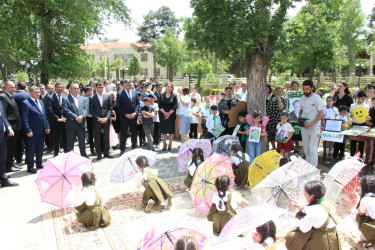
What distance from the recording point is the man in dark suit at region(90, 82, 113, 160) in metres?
7.96

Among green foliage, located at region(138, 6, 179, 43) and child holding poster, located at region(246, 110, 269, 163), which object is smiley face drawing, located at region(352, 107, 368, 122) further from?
green foliage, located at region(138, 6, 179, 43)

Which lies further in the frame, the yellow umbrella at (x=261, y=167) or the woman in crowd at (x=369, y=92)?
the woman in crowd at (x=369, y=92)

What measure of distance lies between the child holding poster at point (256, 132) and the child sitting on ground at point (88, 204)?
3569 millimetres

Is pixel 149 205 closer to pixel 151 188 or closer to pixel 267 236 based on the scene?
pixel 151 188

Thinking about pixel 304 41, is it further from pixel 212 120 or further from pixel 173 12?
pixel 173 12

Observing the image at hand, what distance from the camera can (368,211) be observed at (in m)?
3.64

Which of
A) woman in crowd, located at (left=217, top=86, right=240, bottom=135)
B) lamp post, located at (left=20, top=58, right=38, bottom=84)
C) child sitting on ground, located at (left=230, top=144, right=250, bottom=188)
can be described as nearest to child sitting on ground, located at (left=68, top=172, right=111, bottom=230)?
child sitting on ground, located at (left=230, top=144, right=250, bottom=188)

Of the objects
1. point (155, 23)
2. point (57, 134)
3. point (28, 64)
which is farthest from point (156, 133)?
point (155, 23)

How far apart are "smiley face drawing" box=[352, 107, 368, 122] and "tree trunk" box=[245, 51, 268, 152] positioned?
2113mm

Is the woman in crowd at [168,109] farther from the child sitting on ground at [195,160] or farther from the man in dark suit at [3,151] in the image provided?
the man in dark suit at [3,151]

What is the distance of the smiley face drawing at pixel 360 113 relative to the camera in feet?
23.9

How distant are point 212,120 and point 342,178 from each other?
4.12m

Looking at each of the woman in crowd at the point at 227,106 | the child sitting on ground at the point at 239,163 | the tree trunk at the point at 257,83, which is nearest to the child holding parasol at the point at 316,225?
the child sitting on ground at the point at 239,163

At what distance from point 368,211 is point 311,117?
3.15 metres
